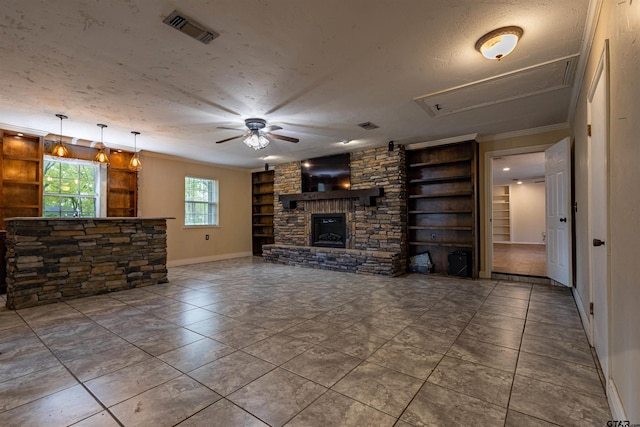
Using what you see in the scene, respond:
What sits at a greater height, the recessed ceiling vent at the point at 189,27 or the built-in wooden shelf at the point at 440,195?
the recessed ceiling vent at the point at 189,27

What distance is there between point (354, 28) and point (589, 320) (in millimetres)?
3134

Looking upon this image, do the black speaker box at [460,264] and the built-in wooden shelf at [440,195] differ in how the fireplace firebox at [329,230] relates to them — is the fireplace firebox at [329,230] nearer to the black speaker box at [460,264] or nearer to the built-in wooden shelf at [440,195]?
the built-in wooden shelf at [440,195]

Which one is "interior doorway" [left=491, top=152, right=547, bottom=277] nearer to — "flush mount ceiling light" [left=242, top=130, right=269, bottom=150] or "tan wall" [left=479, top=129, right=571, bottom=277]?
"tan wall" [left=479, top=129, right=571, bottom=277]

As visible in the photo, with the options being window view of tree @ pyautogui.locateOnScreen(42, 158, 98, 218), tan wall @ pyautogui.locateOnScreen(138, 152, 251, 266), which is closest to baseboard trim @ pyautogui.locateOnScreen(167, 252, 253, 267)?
tan wall @ pyautogui.locateOnScreen(138, 152, 251, 266)

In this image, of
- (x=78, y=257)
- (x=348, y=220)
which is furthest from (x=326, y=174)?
(x=78, y=257)

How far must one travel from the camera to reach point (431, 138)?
5293 mm

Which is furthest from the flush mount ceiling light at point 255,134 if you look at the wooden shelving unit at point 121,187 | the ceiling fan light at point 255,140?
the wooden shelving unit at point 121,187

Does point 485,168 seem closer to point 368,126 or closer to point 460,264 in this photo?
point 460,264

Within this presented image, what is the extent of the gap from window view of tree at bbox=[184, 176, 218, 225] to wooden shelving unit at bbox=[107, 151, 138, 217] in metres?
1.24

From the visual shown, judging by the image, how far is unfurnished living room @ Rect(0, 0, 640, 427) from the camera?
169cm

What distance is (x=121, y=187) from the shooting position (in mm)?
5945

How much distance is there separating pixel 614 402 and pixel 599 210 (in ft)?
4.06

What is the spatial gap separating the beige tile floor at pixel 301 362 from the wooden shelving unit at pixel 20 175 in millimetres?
2264

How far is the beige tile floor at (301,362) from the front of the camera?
1.62 m
